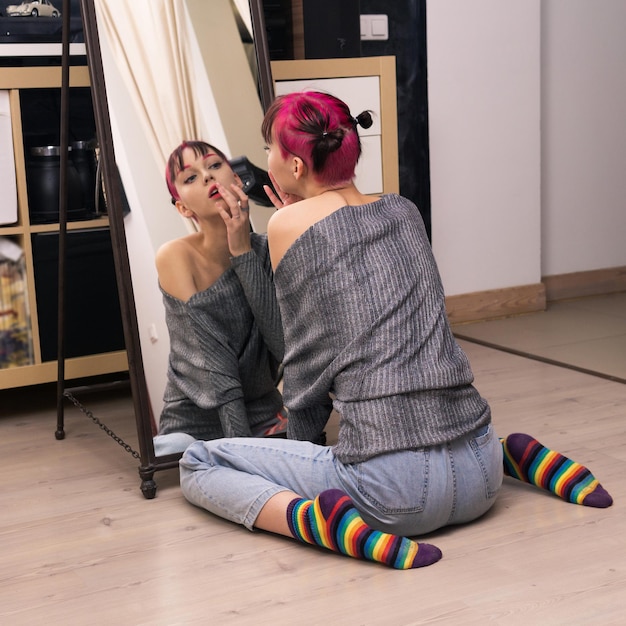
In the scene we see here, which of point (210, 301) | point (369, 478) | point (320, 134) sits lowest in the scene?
point (369, 478)

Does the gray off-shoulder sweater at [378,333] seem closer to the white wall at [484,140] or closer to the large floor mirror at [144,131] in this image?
the large floor mirror at [144,131]

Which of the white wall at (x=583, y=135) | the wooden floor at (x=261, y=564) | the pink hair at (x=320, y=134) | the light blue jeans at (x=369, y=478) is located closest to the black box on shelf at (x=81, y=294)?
the wooden floor at (x=261, y=564)

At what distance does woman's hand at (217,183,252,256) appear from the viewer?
2.17 m

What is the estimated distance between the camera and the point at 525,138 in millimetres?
3908

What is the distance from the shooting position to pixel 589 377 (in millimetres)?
2998

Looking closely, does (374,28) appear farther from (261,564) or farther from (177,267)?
(261,564)

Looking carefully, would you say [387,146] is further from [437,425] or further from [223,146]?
[437,425]

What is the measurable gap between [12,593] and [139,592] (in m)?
0.23

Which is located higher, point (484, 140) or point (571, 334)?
point (484, 140)

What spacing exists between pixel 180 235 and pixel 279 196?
9.6 inches

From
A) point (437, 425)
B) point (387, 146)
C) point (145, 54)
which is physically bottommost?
point (437, 425)

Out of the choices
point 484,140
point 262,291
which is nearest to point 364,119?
point 262,291

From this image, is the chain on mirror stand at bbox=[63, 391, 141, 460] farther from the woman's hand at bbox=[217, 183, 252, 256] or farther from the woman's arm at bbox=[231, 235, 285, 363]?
the woman's hand at bbox=[217, 183, 252, 256]

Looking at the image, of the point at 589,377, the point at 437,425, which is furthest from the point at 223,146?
the point at 589,377
